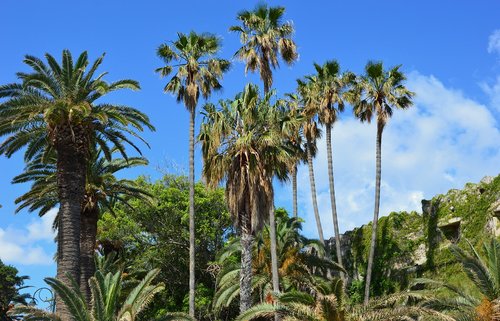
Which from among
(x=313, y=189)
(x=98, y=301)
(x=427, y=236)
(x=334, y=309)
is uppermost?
(x=313, y=189)

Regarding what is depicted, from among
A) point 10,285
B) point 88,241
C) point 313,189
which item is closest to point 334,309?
point 88,241

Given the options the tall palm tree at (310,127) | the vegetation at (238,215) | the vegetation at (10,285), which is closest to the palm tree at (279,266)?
the vegetation at (238,215)

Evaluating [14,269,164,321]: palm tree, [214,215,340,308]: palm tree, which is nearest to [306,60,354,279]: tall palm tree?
[214,215,340,308]: palm tree

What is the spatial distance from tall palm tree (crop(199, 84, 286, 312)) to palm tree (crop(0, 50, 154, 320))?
3252 mm

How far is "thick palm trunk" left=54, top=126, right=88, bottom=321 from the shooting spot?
2377 centimetres

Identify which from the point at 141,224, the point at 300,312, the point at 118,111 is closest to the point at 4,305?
the point at 141,224

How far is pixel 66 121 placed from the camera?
24250 millimetres

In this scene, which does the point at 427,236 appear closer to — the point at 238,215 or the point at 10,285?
the point at 238,215

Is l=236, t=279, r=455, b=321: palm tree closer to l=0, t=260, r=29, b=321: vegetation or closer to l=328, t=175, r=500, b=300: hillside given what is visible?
l=328, t=175, r=500, b=300: hillside

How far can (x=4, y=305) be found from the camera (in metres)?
54.1

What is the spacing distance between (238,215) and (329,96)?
1487cm

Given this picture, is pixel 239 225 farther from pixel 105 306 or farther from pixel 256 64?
pixel 256 64

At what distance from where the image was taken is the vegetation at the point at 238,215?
2339 centimetres

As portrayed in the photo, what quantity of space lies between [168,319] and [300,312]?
5.15 metres
